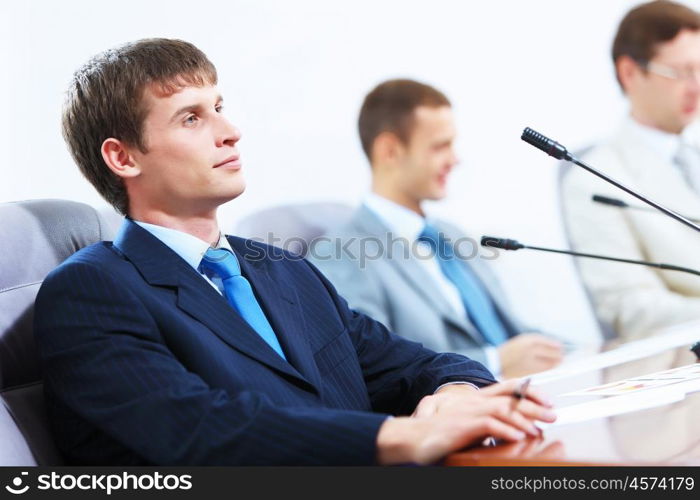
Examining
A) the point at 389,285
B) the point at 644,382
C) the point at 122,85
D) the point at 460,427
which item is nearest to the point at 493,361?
the point at 389,285

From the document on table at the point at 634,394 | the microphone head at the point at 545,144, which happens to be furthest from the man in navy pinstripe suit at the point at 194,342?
the microphone head at the point at 545,144

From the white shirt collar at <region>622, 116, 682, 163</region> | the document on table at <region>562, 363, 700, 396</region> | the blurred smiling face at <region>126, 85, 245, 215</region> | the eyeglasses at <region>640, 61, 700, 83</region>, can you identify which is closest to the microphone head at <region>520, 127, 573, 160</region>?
the document on table at <region>562, 363, 700, 396</region>

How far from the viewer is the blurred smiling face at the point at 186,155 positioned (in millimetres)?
1572

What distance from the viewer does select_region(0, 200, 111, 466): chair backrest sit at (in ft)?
4.41

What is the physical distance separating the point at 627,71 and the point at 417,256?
1.35 meters

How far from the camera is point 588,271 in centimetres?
378

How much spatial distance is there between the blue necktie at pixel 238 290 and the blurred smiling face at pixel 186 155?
106 mm

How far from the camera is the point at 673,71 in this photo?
4.01 meters

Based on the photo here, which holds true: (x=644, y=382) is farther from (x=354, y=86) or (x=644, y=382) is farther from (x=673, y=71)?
(x=673, y=71)

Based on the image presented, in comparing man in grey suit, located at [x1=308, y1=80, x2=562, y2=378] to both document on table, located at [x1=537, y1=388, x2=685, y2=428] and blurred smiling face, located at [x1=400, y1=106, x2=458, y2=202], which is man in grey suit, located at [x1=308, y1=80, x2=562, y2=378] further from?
document on table, located at [x1=537, y1=388, x2=685, y2=428]

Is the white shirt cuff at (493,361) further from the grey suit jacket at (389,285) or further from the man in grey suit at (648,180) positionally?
the man in grey suit at (648,180)

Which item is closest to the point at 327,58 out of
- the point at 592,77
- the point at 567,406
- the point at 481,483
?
the point at 592,77

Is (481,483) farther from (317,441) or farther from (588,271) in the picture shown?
(588,271)

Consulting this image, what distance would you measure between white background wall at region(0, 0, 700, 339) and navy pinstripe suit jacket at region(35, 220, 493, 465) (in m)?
1.48
